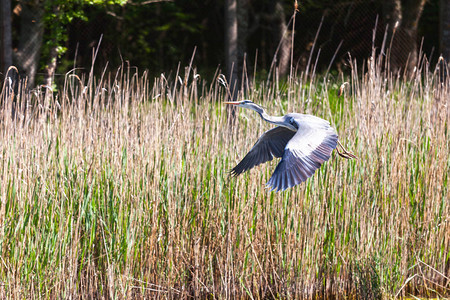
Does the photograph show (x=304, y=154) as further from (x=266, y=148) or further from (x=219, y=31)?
(x=219, y=31)

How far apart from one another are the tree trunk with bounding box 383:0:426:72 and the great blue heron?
5.36m

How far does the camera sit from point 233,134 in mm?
3029

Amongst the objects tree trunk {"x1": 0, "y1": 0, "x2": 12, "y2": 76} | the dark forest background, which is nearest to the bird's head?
tree trunk {"x1": 0, "y1": 0, "x2": 12, "y2": 76}

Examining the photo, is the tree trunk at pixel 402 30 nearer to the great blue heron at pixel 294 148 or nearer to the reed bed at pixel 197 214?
the reed bed at pixel 197 214

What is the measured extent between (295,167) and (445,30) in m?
4.87

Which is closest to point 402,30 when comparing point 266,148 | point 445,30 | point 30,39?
point 445,30

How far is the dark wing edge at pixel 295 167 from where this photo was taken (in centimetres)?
204

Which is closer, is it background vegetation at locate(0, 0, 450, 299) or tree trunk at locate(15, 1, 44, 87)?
background vegetation at locate(0, 0, 450, 299)

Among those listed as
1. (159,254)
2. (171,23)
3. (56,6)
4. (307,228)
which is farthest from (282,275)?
(171,23)

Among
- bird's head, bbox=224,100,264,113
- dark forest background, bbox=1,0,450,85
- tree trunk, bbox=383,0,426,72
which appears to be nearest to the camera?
bird's head, bbox=224,100,264,113

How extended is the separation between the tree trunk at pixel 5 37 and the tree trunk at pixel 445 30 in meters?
4.23

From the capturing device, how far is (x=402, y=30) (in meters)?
7.90

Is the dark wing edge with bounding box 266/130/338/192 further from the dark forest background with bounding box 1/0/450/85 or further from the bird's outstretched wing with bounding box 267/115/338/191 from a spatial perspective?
the dark forest background with bounding box 1/0/450/85

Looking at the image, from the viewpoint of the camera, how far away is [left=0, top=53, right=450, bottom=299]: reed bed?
2.48 m
